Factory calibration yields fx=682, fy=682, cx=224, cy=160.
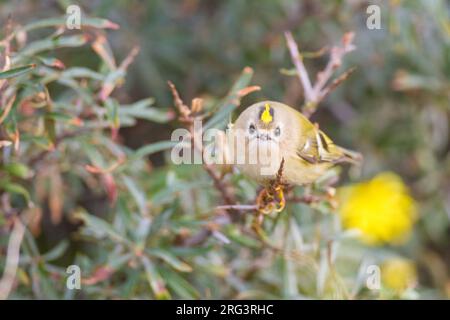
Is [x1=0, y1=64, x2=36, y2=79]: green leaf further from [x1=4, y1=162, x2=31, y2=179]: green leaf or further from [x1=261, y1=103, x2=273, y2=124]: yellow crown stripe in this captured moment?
[x1=261, y1=103, x2=273, y2=124]: yellow crown stripe

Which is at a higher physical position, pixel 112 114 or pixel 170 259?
pixel 112 114

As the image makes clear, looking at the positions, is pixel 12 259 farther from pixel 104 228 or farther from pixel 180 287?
pixel 180 287

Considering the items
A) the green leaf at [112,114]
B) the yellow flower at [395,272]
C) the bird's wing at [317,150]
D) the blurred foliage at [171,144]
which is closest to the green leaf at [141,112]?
the blurred foliage at [171,144]

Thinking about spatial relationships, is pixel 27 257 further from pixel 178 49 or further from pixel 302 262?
pixel 178 49

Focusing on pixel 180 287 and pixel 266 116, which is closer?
pixel 266 116

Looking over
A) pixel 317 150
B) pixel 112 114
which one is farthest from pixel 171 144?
pixel 317 150

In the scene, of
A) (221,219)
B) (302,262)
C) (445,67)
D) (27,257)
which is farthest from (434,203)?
(27,257)
